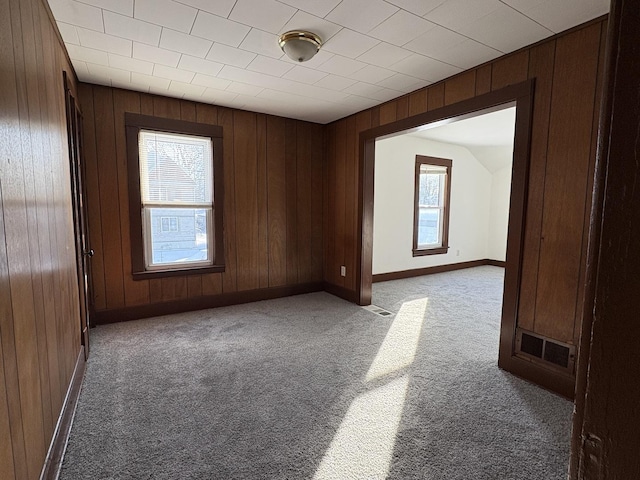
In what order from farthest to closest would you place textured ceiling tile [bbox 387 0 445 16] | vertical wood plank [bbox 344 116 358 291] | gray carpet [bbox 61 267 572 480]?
vertical wood plank [bbox 344 116 358 291], textured ceiling tile [bbox 387 0 445 16], gray carpet [bbox 61 267 572 480]

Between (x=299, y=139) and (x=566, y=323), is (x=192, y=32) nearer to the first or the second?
(x=299, y=139)

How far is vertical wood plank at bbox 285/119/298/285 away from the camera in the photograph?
4.09 m

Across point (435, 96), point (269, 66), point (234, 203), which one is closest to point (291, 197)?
point (234, 203)

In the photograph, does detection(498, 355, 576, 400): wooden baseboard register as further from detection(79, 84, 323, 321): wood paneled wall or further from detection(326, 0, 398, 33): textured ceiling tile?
detection(79, 84, 323, 321): wood paneled wall

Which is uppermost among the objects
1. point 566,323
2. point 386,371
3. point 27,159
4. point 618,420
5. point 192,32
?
point 192,32

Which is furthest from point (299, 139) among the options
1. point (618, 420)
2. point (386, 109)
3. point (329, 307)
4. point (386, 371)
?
point (618, 420)

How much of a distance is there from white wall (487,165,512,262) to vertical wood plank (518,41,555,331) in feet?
15.4

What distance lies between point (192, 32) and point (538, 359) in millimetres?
3114

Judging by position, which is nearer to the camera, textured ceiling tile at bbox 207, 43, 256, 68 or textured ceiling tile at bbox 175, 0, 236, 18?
textured ceiling tile at bbox 175, 0, 236, 18

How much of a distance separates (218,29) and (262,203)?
2.09m

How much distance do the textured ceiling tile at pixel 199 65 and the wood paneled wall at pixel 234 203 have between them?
87cm

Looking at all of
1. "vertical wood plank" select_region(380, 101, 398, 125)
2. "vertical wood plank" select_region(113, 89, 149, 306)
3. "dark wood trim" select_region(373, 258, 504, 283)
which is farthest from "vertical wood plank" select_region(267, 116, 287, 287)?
"dark wood trim" select_region(373, 258, 504, 283)

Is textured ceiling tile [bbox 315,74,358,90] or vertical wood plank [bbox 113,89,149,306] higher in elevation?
textured ceiling tile [bbox 315,74,358,90]

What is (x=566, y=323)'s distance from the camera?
2074mm
